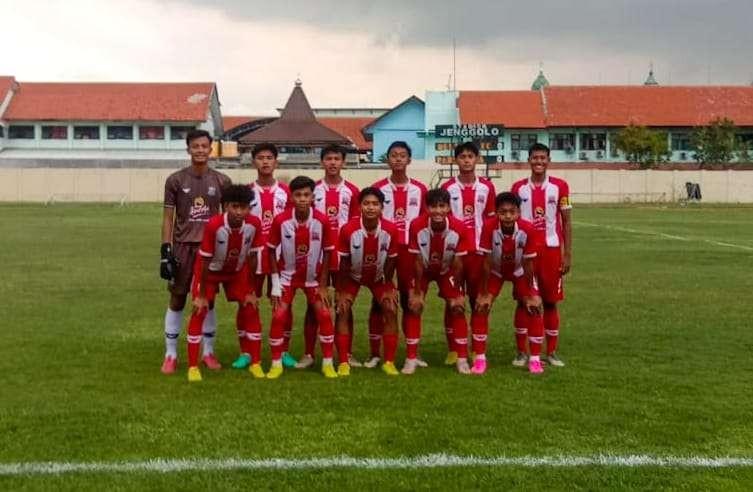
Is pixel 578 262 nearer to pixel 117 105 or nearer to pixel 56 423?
pixel 56 423

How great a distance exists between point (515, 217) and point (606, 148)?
1995 inches

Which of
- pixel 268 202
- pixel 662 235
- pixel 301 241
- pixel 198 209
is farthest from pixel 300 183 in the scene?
pixel 662 235

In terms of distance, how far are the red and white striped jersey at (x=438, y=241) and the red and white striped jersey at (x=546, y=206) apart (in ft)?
2.37

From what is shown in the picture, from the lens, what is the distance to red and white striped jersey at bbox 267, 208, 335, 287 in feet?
22.3

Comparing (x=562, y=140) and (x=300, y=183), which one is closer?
(x=300, y=183)

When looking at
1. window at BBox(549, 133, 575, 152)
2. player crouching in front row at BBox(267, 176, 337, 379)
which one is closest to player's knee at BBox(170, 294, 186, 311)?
player crouching in front row at BBox(267, 176, 337, 379)

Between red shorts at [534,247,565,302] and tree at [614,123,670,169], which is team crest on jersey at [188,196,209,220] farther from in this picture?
tree at [614,123,670,169]

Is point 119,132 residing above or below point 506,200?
above

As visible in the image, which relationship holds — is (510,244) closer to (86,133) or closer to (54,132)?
(86,133)

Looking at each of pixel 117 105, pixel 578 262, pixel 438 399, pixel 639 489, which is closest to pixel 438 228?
pixel 438 399

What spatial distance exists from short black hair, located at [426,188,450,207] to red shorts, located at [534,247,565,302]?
3.37 feet

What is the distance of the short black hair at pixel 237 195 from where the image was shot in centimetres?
659

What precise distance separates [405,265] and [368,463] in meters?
2.59

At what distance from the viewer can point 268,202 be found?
749cm
